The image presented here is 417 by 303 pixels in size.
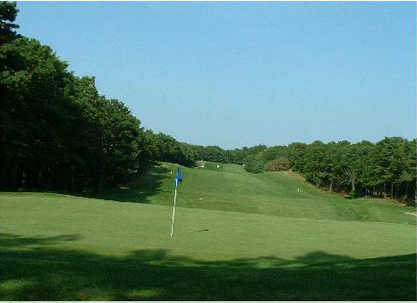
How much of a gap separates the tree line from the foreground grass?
22.4 m

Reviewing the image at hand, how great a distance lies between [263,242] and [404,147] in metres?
76.6

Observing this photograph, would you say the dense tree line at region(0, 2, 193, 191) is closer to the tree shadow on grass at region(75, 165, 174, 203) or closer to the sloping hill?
the tree shadow on grass at region(75, 165, 174, 203)

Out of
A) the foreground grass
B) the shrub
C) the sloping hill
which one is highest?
the shrub

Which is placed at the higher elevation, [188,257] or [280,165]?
[280,165]

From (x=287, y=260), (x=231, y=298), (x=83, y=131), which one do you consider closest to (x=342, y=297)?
(x=231, y=298)

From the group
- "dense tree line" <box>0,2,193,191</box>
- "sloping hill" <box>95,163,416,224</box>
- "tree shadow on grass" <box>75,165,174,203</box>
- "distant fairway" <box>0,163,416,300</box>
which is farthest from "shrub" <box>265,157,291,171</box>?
"distant fairway" <box>0,163,416,300</box>

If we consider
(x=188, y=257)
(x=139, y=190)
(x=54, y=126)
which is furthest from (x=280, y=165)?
(x=188, y=257)

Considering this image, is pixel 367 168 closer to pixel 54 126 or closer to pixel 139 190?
pixel 139 190

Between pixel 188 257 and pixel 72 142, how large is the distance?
43.3 m

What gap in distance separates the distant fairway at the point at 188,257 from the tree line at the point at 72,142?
73.5ft

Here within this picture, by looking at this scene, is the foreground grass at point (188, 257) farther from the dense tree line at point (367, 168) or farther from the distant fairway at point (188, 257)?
the dense tree line at point (367, 168)

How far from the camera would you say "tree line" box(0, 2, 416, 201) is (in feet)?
139

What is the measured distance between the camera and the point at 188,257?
13414 mm

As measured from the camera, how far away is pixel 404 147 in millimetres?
85938
